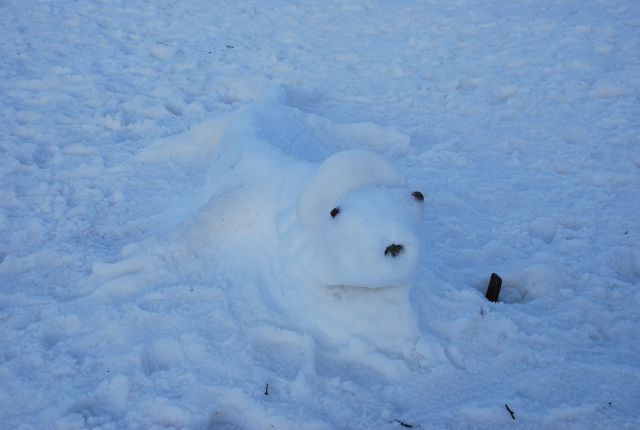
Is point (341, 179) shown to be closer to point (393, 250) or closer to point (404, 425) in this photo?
point (393, 250)

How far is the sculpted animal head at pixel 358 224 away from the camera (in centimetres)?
185

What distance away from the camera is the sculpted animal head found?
1851 millimetres

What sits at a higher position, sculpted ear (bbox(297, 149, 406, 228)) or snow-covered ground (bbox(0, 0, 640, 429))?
sculpted ear (bbox(297, 149, 406, 228))

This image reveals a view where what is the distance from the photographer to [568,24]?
5.23 meters

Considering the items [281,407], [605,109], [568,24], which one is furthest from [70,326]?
[568,24]

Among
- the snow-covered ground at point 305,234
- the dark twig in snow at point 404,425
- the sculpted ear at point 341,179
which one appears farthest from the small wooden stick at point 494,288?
the dark twig in snow at point 404,425

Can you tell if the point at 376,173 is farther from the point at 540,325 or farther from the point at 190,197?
the point at 190,197

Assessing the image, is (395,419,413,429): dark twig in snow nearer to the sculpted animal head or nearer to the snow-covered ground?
the snow-covered ground

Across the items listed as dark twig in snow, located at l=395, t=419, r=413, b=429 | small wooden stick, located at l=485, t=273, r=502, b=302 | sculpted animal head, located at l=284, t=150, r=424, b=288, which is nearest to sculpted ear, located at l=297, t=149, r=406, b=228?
sculpted animal head, located at l=284, t=150, r=424, b=288

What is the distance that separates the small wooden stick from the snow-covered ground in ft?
0.23

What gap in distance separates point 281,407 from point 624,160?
281cm

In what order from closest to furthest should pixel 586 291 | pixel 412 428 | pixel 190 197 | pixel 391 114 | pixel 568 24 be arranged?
pixel 412 428 → pixel 586 291 → pixel 190 197 → pixel 391 114 → pixel 568 24

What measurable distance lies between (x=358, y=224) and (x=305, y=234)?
364 mm

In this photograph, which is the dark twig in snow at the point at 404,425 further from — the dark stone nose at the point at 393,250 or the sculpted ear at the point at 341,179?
the sculpted ear at the point at 341,179
